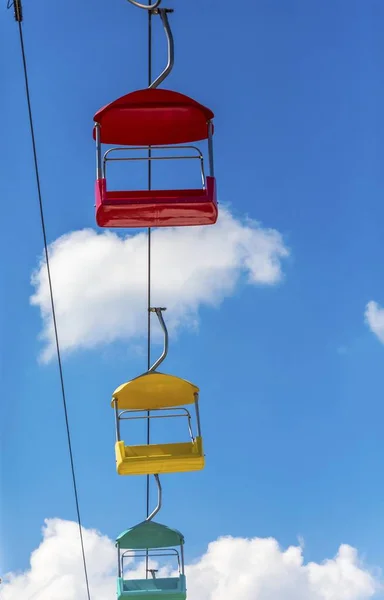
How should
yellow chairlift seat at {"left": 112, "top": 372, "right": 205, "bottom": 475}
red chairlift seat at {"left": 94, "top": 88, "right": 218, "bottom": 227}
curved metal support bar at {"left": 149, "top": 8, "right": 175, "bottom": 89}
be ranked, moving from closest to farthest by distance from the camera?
curved metal support bar at {"left": 149, "top": 8, "right": 175, "bottom": 89}, red chairlift seat at {"left": 94, "top": 88, "right": 218, "bottom": 227}, yellow chairlift seat at {"left": 112, "top": 372, "right": 205, "bottom": 475}

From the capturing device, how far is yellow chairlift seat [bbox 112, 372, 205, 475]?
727 cm

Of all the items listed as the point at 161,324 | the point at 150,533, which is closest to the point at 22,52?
the point at 161,324

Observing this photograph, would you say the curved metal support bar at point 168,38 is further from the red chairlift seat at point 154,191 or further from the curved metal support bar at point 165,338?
the curved metal support bar at point 165,338

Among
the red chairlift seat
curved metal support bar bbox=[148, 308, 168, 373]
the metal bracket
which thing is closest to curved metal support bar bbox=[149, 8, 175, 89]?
the red chairlift seat

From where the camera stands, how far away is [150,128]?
21.4ft

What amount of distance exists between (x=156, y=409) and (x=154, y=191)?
92.8 inches

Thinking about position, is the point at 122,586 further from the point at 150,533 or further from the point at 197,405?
the point at 197,405

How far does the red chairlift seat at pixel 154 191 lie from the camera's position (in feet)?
19.1

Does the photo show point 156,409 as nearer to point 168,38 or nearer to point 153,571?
point 153,571

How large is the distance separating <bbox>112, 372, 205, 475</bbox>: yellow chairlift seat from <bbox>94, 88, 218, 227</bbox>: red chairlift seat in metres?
1.81

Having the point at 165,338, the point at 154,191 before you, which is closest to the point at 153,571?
the point at 165,338

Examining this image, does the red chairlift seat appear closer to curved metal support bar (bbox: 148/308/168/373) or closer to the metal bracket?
curved metal support bar (bbox: 148/308/168/373)

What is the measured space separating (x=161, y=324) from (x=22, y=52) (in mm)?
2632

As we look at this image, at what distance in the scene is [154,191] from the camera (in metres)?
6.09
